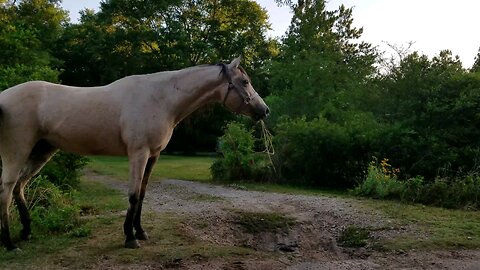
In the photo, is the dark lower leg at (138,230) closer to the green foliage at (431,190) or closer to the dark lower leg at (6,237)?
the dark lower leg at (6,237)

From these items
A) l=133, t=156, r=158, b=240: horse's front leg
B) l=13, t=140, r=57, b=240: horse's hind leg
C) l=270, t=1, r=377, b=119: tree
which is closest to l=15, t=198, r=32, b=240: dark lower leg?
l=13, t=140, r=57, b=240: horse's hind leg

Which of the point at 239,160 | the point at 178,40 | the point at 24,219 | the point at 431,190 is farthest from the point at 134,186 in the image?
the point at 178,40

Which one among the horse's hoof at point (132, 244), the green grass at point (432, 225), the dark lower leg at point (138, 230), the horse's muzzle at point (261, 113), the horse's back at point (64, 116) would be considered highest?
the horse's muzzle at point (261, 113)

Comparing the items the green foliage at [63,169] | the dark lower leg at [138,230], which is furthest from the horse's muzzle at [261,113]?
the green foliage at [63,169]

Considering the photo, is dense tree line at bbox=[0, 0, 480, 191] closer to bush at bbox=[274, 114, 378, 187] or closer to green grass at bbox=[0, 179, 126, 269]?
bush at bbox=[274, 114, 378, 187]

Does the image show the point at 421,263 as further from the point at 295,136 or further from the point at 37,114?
the point at 295,136

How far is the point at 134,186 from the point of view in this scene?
536 cm

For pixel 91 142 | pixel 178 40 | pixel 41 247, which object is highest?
pixel 178 40

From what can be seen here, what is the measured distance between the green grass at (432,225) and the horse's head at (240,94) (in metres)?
2.37

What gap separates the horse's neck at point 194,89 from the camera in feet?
18.4

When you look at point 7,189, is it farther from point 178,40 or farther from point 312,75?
point 178,40

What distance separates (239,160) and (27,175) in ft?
29.6

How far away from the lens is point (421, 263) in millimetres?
5324

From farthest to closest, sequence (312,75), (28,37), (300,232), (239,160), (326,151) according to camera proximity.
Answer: (312,75), (28,37), (239,160), (326,151), (300,232)
